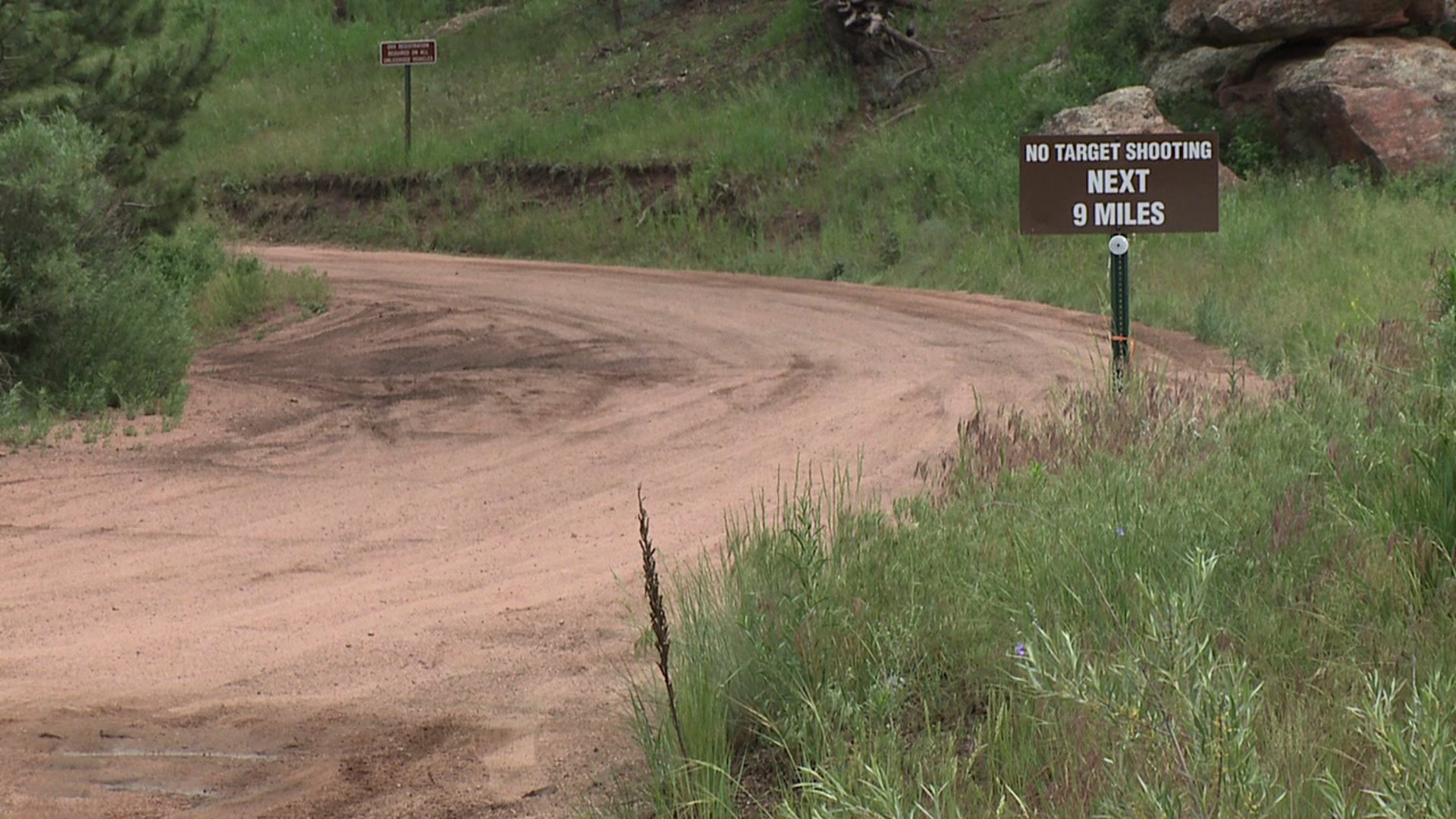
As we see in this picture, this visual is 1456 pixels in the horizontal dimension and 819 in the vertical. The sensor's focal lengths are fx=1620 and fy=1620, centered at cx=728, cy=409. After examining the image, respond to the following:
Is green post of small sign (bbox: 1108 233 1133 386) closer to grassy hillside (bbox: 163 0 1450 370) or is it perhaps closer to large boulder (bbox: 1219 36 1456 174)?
grassy hillside (bbox: 163 0 1450 370)

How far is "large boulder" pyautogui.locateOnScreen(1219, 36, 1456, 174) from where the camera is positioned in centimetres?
1884

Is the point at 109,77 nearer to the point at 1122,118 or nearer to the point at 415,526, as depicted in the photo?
the point at 415,526

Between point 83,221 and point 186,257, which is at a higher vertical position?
point 83,221

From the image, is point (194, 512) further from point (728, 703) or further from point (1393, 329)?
point (1393, 329)

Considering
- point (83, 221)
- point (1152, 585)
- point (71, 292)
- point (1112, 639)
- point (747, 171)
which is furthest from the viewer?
point (747, 171)

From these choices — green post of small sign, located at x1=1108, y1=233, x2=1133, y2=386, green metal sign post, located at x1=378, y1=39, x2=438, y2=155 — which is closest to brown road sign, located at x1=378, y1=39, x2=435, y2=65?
green metal sign post, located at x1=378, y1=39, x2=438, y2=155

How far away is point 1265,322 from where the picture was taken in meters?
13.6

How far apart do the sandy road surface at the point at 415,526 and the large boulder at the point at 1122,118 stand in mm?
4313

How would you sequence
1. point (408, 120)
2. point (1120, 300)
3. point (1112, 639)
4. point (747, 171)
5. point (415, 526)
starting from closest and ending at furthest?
point (1112, 639) → point (415, 526) → point (1120, 300) → point (747, 171) → point (408, 120)

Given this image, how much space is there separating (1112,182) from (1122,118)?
10881 millimetres

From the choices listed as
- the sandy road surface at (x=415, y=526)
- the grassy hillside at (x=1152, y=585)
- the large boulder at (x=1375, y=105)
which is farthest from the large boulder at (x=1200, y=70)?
the sandy road surface at (x=415, y=526)

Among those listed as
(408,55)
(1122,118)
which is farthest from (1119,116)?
(408,55)

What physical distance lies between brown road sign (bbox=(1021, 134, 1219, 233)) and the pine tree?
27.5ft

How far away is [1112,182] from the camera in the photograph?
9211mm
